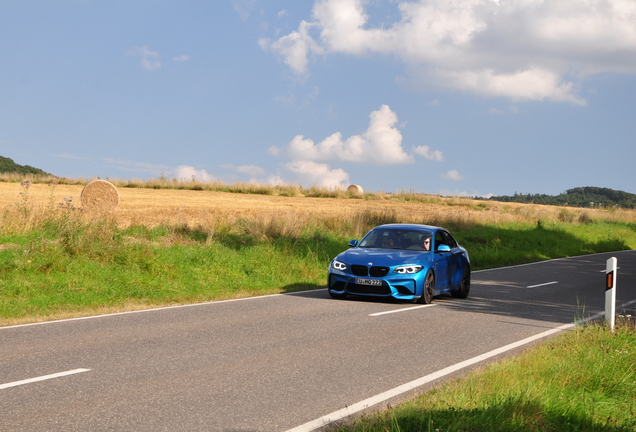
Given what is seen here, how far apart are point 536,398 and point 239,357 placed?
11.8ft

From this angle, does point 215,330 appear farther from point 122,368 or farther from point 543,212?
point 543,212

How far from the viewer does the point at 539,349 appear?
8.80 metres

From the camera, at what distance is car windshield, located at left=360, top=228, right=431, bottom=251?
15.0 metres

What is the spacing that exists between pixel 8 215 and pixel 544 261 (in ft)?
66.2

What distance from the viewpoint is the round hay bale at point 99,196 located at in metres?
30.3

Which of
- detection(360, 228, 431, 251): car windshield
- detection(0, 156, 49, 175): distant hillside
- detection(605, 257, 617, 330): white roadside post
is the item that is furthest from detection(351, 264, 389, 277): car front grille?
detection(0, 156, 49, 175): distant hillside

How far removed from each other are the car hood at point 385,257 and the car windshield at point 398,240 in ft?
1.26

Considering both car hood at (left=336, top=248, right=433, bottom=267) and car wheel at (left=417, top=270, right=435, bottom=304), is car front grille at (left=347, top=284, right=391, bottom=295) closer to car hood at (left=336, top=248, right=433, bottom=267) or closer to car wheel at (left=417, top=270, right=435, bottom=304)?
car hood at (left=336, top=248, right=433, bottom=267)

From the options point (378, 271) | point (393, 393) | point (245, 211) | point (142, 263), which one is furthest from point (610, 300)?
point (245, 211)

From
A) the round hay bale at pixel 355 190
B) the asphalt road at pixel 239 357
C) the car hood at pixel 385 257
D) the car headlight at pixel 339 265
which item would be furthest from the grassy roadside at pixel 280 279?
the round hay bale at pixel 355 190

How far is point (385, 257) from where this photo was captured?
46.1ft

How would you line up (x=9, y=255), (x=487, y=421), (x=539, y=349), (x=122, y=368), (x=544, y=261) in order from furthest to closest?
(x=544, y=261), (x=9, y=255), (x=539, y=349), (x=122, y=368), (x=487, y=421)

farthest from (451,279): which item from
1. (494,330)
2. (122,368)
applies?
(122,368)

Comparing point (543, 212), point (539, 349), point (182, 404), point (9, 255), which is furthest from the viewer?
point (543, 212)
